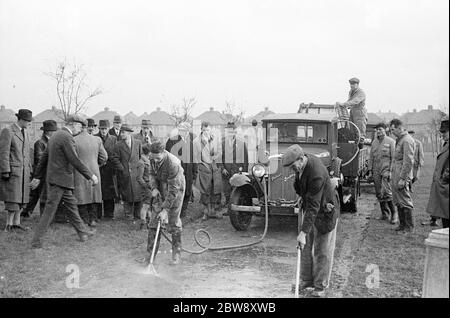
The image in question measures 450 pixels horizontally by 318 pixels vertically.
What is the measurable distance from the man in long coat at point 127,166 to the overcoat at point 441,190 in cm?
514

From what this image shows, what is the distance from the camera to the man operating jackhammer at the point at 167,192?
19.7ft

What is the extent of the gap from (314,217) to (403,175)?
360 centimetres

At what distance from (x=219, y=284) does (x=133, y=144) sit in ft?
13.5

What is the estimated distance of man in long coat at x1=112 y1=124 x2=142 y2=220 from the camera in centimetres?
864

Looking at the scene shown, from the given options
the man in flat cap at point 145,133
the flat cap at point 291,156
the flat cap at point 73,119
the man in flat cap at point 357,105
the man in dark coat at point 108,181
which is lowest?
the man in dark coat at point 108,181

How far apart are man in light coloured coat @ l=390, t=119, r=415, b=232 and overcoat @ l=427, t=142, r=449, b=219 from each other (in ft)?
7.30

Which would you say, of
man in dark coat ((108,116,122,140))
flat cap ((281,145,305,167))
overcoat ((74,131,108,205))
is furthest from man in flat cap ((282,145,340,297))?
man in dark coat ((108,116,122,140))

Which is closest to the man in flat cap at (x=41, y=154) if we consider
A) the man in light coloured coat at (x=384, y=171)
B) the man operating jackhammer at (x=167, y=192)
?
the man operating jackhammer at (x=167, y=192)

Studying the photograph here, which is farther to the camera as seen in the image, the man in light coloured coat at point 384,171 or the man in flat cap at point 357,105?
the man in flat cap at point 357,105

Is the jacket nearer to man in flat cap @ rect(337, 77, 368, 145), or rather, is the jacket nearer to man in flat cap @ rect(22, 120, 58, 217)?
man in flat cap @ rect(22, 120, 58, 217)

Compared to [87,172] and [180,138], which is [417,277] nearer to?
[87,172]

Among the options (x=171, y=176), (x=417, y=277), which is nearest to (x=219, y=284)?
(x=171, y=176)

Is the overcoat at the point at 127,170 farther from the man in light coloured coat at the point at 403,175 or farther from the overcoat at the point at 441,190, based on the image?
the overcoat at the point at 441,190

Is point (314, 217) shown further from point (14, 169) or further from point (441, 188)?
point (14, 169)
